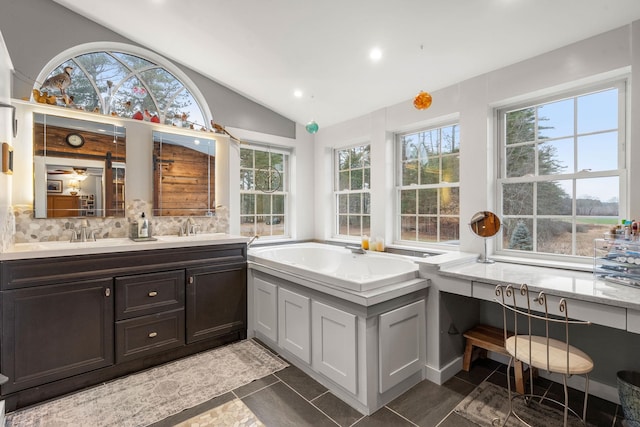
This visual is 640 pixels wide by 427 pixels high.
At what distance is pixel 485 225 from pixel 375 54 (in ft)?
5.35

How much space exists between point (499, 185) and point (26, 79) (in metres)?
3.92

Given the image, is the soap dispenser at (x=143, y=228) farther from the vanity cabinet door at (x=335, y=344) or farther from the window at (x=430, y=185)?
the window at (x=430, y=185)

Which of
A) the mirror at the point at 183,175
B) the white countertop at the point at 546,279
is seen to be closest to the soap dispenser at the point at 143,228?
the mirror at the point at 183,175

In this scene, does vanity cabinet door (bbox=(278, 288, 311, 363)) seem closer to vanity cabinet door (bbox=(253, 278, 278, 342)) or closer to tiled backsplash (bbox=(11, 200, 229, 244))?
vanity cabinet door (bbox=(253, 278, 278, 342))

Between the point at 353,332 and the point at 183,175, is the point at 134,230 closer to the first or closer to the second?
the point at 183,175

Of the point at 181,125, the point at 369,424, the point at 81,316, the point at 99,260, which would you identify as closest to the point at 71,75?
the point at 181,125

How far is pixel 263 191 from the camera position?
3.87 m

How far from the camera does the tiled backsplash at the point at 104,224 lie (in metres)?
2.40

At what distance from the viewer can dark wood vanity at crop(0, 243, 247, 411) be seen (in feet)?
6.43

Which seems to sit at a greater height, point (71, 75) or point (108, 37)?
point (108, 37)

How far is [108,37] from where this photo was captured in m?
2.83

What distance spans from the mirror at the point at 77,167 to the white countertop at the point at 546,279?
2.76 m

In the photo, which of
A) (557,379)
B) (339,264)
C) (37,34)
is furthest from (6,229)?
(557,379)

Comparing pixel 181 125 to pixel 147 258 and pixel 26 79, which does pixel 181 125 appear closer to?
pixel 26 79
